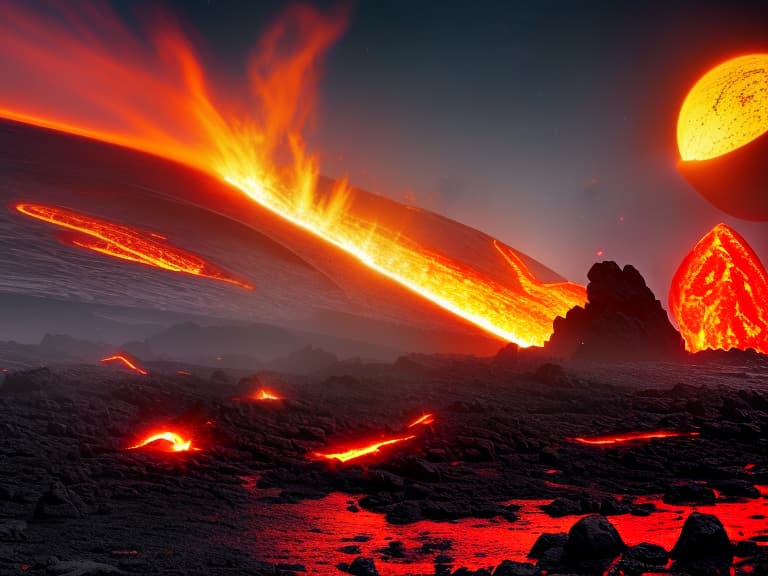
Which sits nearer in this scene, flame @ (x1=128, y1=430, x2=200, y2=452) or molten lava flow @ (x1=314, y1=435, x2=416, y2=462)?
flame @ (x1=128, y1=430, x2=200, y2=452)

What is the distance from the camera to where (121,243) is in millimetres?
28578

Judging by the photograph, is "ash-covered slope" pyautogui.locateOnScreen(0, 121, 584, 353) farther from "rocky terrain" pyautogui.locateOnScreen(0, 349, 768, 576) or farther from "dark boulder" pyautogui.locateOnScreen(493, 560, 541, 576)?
"dark boulder" pyautogui.locateOnScreen(493, 560, 541, 576)

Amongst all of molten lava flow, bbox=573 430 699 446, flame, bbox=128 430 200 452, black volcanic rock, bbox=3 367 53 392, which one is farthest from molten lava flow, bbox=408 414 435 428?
black volcanic rock, bbox=3 367 53 392

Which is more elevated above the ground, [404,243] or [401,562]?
[404,243]

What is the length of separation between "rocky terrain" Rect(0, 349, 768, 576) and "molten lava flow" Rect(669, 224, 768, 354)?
1899 centimetres

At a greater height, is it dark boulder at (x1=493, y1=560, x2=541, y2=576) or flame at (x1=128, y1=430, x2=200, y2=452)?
flame at (x1=128, y1=430, x2=200, y2=452)

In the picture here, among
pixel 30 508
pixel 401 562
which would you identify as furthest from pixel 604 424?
pixel 30 508

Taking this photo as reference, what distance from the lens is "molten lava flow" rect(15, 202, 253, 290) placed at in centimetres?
2728

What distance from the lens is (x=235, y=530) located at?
855 centimetres

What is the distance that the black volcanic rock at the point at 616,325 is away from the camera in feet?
104

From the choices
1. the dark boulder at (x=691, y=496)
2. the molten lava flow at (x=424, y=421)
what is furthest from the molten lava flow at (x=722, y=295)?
the dark boulder at (x=691, y=496)

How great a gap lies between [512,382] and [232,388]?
35.6 ft

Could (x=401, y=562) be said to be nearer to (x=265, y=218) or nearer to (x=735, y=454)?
(x=735, y=454)

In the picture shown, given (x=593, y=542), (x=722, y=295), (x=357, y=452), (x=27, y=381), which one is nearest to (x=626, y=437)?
(x=357, y=452)
